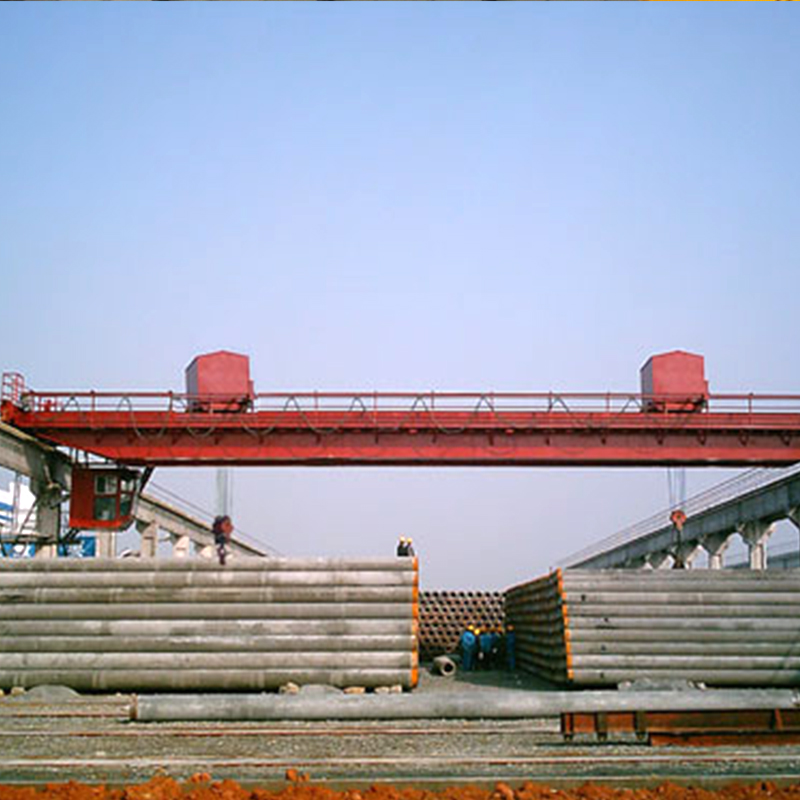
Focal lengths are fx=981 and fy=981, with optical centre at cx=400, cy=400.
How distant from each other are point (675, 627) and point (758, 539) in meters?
20.8

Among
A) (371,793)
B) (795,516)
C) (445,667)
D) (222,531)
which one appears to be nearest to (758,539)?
(795,516)

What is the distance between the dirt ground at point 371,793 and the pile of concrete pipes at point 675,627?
10048mm

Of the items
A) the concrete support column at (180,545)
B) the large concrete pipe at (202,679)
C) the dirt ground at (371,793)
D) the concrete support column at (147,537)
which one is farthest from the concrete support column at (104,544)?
the dirt ground at (371,793)

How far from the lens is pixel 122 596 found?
19469 millimetres

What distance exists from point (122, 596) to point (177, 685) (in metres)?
2.24

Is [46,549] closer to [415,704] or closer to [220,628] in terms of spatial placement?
[220,628]

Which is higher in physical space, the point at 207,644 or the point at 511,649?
the point at 207,644

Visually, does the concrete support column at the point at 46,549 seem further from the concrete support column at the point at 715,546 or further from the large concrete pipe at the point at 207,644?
the concrete support column at the point at 715,546

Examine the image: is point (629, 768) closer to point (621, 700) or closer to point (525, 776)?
point (525, 776)

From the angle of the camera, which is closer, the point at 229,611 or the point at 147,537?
the point at 229,611

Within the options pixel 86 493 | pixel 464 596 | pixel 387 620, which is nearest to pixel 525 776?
pixel 387 620

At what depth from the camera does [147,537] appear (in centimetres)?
4453

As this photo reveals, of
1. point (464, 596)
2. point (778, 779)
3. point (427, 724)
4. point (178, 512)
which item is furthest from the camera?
Answer: point (178, 512)

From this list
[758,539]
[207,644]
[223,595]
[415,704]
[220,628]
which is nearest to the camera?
[415,704]
